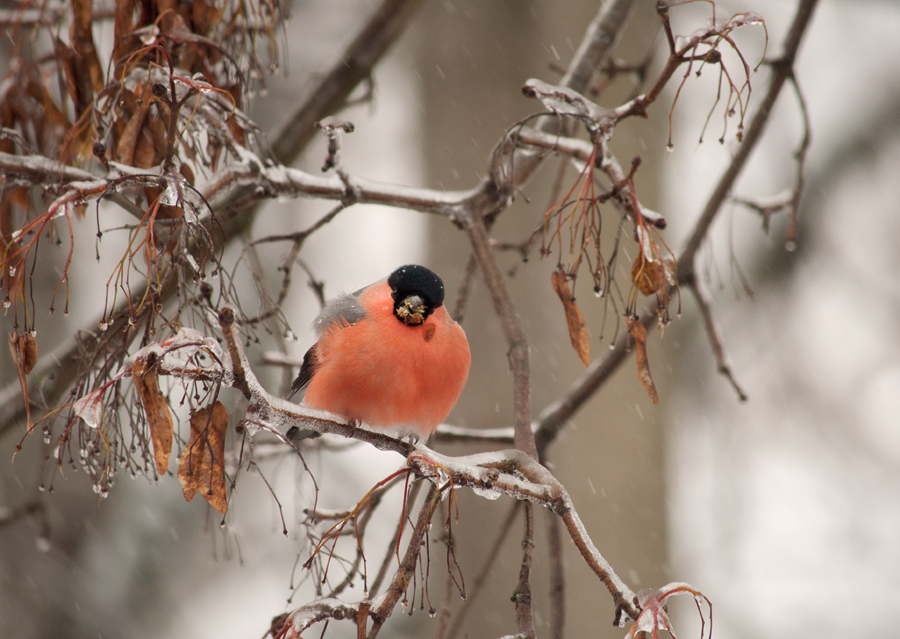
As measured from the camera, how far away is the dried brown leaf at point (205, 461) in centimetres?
112

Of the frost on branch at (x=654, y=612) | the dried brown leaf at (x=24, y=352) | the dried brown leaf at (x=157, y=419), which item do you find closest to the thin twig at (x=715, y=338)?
the frost on branch at (x=654, y=612)

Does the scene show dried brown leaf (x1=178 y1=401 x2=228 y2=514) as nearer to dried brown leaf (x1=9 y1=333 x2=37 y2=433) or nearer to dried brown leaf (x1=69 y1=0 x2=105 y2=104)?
dried brown leaf (x1=9 y1=333 x2=37 y2=433)

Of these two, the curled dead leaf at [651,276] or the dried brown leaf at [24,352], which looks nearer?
the dried brown leaf at [24,352]

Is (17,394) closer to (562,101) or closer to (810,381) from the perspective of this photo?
(562,101)

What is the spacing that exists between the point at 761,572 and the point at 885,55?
324 centimetres

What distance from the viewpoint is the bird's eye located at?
1739 mm

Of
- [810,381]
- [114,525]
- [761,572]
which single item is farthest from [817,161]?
[114,525]

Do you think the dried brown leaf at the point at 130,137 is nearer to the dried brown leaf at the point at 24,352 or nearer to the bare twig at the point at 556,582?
the dried brown leaf at the point at 24,352

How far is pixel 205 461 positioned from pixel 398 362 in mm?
649

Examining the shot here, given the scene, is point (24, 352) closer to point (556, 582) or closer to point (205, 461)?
point (205, 461)

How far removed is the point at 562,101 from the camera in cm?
135

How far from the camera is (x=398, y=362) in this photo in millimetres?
1728

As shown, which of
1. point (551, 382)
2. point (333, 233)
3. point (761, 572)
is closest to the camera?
point (551, 382)

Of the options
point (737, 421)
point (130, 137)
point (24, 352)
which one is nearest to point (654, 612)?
point (24, 352)
